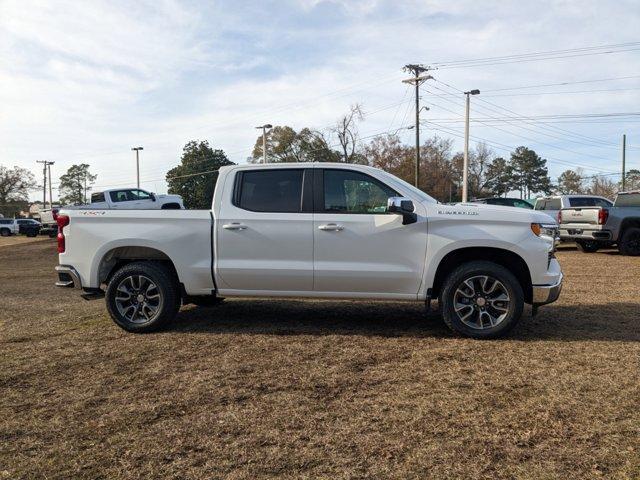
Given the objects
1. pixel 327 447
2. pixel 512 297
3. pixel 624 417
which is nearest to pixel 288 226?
pixel 512 297

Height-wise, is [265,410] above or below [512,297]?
below

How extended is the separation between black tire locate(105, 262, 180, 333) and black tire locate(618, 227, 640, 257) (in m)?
12.8

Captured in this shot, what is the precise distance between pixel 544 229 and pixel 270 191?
2.92 m

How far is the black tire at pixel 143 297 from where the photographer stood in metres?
5.88

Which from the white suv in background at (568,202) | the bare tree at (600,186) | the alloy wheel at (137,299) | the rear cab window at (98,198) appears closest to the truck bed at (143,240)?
the alloy wheel at (137,299)

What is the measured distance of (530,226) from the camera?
5.43 m

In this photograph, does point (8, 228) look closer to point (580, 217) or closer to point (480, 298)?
point (580, 217)

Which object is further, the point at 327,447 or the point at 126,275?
the point at 126,275

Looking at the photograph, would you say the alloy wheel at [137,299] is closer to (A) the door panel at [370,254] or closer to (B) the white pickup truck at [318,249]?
(B) the white pickup truck at [318,249]

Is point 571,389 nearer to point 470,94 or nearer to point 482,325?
point 482,325

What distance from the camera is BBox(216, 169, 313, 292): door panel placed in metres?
5.70

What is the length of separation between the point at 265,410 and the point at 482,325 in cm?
274

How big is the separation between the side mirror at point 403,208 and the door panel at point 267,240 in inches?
35.2

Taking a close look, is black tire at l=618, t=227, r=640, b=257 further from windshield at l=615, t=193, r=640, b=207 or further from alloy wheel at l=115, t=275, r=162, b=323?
alloy wheel at l=115, t=275, r=162, b=323
